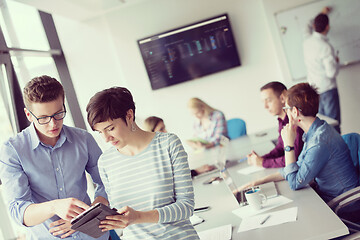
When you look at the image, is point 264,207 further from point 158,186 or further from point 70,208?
point 70,208

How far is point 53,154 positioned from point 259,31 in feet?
15.0

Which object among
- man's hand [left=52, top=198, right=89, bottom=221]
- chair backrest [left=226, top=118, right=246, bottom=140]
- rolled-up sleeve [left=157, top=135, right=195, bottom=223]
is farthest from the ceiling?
rolled-up sleeve [left=157, top=135, right=195, bottom=223]

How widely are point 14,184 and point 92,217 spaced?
1.72 feet

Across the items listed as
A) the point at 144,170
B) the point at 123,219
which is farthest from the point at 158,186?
the point at 123,219

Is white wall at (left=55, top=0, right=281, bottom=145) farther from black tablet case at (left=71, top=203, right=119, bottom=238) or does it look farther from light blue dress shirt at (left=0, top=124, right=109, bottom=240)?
black tablet case at (left=71, top=203, right=119, bottom=238)

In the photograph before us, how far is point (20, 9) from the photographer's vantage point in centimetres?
474

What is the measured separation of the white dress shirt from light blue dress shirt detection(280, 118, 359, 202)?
3.06 m

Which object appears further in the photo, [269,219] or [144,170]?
[269,219]

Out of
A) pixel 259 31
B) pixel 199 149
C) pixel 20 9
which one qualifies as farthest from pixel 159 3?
pixel 199 149

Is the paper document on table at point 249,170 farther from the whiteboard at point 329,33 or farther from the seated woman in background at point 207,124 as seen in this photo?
the whiteboard at point 329,33

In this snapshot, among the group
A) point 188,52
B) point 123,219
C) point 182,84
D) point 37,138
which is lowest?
point 123,219

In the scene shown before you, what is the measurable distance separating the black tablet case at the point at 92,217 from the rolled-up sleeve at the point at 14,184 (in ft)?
1.19

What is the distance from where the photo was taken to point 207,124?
15.5 ft

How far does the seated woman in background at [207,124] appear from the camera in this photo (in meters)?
4.49
